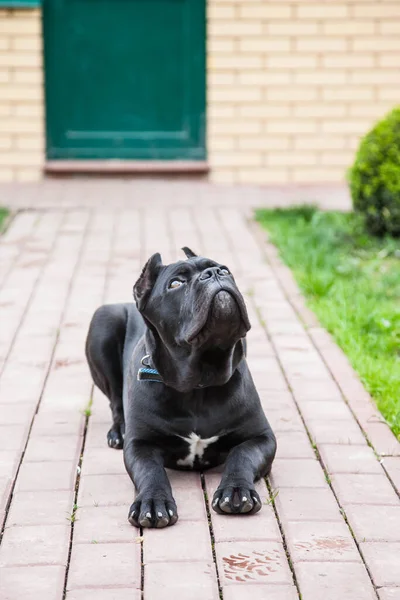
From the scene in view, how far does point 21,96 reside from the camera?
11430mm

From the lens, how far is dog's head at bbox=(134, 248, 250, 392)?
3779 millimetres

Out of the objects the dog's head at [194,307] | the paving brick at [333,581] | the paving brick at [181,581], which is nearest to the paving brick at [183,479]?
the dog's head at [194,307]

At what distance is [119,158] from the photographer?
38.8 ft

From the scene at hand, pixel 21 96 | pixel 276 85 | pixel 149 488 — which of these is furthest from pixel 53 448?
pixel 276 85

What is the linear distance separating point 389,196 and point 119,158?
411 centimetres

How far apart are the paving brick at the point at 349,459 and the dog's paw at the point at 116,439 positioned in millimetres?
875

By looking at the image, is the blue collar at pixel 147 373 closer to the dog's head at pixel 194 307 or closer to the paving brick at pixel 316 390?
the dog's head at pixel 194 307

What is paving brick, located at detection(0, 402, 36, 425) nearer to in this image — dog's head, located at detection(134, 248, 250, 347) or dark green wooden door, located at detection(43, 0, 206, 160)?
dog's head, located at detection(134, 248, 250, 347)

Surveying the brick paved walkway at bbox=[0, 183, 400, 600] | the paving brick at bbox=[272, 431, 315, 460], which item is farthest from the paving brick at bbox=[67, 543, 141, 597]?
the paving brick at bbox=[272, 431, 315, 460]

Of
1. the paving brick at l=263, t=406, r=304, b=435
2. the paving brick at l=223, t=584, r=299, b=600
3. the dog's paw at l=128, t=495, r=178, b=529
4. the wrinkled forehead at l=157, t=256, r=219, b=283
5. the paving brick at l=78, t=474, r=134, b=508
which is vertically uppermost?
the wrinkled forehead at l=157, t=256, r=219, b=283

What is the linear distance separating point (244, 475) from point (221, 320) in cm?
62

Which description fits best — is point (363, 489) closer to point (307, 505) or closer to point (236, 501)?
point (307, 505)

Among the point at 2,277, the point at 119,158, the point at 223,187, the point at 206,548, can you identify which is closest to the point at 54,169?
the point at 119,158

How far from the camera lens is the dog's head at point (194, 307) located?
12.4 ft
